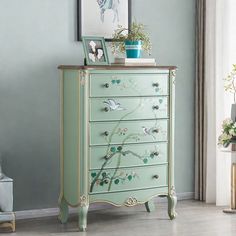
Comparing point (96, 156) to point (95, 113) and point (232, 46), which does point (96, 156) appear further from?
point (232, 46)

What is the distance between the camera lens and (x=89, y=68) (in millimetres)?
4602

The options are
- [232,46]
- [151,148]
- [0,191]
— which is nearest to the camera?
[0,191]

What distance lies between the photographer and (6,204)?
4625 mm

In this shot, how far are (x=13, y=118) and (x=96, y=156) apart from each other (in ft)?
2.53

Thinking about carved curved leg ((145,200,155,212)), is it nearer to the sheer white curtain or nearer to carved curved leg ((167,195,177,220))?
carved curved leg ((167,195,177,220))

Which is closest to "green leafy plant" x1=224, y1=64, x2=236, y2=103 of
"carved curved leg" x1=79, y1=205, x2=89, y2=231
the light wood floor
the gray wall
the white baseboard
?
the light wood floor

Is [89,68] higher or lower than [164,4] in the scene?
lower

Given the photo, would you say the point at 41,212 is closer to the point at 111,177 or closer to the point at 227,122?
the point at 111,177

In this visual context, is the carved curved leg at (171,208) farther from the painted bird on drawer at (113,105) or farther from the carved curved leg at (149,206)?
the painted bird on drawer at (113,105)

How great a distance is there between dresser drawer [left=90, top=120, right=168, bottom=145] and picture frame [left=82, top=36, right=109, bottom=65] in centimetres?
51

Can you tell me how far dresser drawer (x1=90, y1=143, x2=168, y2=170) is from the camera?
4699 mm

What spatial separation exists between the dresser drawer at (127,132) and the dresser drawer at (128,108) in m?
0.05

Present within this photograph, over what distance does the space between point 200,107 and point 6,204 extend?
2019mm

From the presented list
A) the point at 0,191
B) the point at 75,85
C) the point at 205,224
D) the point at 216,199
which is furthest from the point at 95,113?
the point at 216,199
